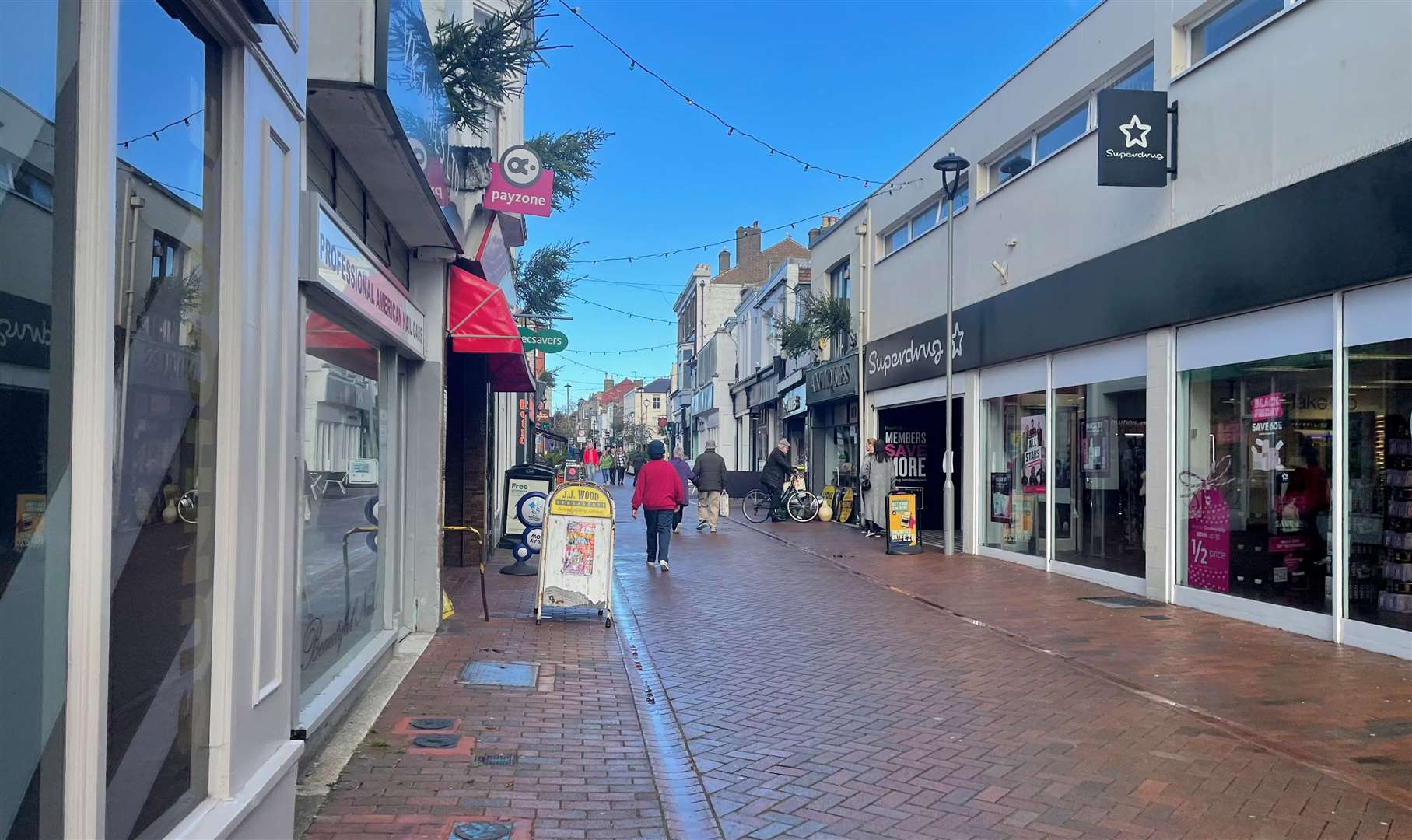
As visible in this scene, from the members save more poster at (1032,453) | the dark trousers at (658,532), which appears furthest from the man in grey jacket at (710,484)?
the members save more poster at (1032,453)

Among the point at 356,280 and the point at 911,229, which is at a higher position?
the point at 911,229

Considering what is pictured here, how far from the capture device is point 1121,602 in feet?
34.4

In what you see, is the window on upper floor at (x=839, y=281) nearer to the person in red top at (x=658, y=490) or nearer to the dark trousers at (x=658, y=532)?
the dark trousers at (x=658, y=532)

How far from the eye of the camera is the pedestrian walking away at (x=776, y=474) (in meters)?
21.6

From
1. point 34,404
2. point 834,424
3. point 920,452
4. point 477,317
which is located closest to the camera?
point 34,404

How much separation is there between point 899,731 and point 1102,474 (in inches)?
293

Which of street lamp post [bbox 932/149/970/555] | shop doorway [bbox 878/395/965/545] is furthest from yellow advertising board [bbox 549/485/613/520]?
shop doorway [bbox 878/395/965/545]

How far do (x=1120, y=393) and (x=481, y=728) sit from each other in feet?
28.6

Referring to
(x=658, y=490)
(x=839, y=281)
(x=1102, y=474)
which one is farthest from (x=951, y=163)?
(x=839, y=281)

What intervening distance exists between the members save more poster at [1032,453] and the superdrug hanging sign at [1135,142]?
158 inches

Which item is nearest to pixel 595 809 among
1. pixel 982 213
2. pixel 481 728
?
pixel 481 728

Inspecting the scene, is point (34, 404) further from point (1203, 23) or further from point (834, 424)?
point (834, 424)

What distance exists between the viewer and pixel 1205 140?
9805 millimetres

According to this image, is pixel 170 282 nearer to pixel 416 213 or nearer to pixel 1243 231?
pixel 416 213
